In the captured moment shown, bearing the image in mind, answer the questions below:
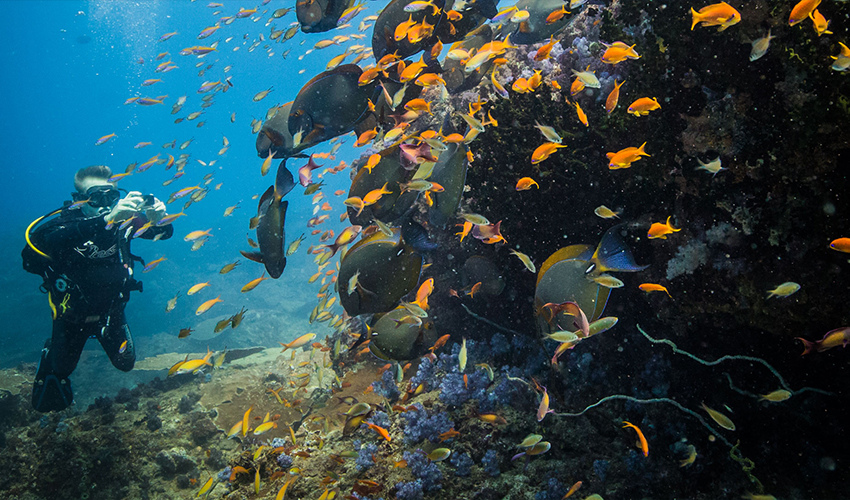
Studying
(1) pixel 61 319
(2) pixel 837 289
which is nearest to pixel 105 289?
(1) pixel 61 319

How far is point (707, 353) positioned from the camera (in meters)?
2.90

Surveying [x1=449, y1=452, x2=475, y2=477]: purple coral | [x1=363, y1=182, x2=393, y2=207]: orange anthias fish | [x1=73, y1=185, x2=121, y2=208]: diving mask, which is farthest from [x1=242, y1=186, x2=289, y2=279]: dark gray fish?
[x1=73, y1=185, x2=121, y2=208]: diving mask

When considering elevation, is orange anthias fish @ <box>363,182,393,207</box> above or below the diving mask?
above

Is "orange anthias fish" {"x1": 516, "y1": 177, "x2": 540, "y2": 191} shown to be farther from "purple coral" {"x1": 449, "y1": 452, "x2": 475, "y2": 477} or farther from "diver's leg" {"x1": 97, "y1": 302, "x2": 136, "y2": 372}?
"diver's leg" {"x1": 97, "y1": 302, "x2": 136, "y2": 372}

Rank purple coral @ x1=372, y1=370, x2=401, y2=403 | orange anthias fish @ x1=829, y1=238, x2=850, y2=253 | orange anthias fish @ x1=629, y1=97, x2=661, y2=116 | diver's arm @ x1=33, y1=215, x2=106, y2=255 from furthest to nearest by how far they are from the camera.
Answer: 1. diver's arm @ x1=33, y1=215, x2=106, y2=255
2. purple coral @ x1=372, y1=370, x2=401, y2=403
3. orange anthias fish @ x1=629, y1=97, x2=661, y2=116
4. orange anthias fish @ x1=829, y1=238, x2=850, y2=253

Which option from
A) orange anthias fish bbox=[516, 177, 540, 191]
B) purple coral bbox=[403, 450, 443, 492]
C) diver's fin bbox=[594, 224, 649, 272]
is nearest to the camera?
diver's fin bbox=[594, 224, 649, 272]

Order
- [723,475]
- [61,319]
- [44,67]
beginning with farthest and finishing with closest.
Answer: [44,67] < [61,319] < [723,475]

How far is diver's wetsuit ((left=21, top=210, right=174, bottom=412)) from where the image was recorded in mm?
7453

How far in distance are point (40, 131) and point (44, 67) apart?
57641 millimetres

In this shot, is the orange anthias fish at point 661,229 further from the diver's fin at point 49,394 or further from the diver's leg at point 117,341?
the diver's fin at point 49,394

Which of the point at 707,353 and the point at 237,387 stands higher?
the point at 707,353

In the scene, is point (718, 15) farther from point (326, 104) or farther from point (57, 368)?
point (57, 368)

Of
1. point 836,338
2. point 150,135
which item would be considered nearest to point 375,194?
point 836,338

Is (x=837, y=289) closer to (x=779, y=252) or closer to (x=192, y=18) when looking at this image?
(x=779, y=252)
